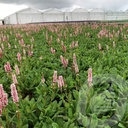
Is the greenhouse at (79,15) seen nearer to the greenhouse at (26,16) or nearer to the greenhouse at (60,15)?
the greenhouse at (60,15)

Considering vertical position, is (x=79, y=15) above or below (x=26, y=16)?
below

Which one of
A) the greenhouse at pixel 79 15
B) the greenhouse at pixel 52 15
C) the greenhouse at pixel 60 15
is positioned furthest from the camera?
the greenhouse at pixel 79 15

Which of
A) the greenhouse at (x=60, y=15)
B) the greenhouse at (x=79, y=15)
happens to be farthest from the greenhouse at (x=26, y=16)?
the greenhouse at (x=79, y=15)

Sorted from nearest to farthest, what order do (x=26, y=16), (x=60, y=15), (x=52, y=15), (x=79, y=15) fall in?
1. (x=26, y=16)
2. (x=52, y=15)
3. (x=60, y=15)
4. (x=79, y=15)

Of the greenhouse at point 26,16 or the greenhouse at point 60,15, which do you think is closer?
the greenhouse at point 26,16

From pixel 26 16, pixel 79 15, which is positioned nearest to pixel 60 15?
pixel 79 15

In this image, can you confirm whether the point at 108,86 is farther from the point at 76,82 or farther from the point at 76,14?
the point at 76,14

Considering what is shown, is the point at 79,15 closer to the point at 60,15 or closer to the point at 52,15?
the point at 60,15

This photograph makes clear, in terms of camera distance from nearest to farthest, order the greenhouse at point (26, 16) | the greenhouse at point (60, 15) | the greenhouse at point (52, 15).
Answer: the greenhouse at point (26, 16) < the greenhouse at point (60, 15) < the greenhouse at point (52, 15)

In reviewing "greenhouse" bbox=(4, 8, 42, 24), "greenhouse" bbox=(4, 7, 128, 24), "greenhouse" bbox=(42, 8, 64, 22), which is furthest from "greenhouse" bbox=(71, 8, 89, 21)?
"greenhouse" bbox=(4, 8, 42, 24)

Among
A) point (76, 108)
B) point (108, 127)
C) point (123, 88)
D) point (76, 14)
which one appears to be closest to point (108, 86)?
point (123, 88)

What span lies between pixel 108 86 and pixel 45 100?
0.97m

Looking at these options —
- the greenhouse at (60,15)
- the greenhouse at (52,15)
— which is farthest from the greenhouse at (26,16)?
the greenhouse at (52,15)

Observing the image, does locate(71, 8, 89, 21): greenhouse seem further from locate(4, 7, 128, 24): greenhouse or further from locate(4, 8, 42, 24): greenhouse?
locate(4, 8, 42, 24): greenhouse
